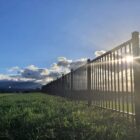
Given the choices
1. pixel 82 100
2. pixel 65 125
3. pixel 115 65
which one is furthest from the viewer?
pixel 82 100

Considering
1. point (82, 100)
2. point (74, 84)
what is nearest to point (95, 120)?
point (82, 100)

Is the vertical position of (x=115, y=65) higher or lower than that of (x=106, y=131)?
higher

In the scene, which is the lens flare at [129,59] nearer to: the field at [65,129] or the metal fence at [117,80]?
the metal fence at [117,80]

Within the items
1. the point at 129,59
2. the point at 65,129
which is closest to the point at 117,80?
the point at 129,59

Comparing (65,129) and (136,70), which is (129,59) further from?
(65,129)

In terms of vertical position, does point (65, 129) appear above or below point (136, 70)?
below

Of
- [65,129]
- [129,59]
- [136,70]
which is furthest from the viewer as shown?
[129,59]

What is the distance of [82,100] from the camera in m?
11.5

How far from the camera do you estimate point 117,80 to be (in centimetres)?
693

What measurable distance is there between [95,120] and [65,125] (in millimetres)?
879

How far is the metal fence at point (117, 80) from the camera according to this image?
5906 mm

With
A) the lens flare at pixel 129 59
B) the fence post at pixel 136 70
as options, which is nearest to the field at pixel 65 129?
the fence post at pixel 136 70

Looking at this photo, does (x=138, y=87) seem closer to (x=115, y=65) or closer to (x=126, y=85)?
(x=126, y=85)

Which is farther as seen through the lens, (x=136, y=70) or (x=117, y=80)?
(x=117, y=80)
